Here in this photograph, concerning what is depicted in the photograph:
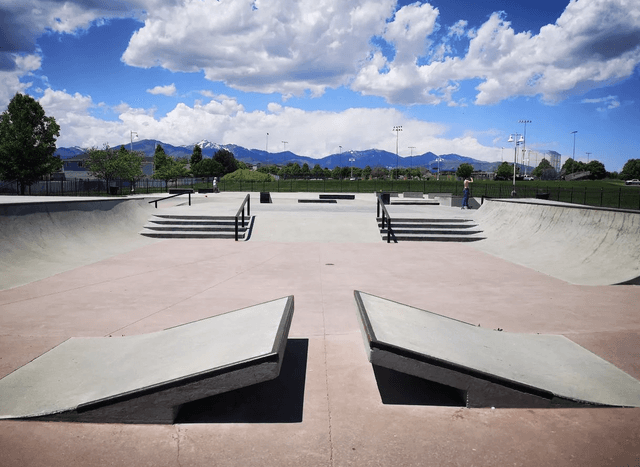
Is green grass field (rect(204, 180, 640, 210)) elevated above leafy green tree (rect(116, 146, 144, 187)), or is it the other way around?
leafy green tree (rect(116, 146, 144, 187))

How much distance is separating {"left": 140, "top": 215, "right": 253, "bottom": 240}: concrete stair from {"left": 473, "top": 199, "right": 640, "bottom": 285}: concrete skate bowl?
28.7 feet

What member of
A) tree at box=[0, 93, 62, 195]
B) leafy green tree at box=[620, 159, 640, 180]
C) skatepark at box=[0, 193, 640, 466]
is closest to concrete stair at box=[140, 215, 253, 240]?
skatepark at box=[0, 193, 640, 466]

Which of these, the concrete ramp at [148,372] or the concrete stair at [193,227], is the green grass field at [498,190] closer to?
the concrete stair at [193,227]

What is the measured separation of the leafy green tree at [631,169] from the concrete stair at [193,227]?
16969 centimetres

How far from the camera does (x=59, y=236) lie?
12.9 m

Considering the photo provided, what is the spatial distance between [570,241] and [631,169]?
557ft

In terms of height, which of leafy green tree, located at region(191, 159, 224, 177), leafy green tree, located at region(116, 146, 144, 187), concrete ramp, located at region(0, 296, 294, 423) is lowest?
concrete ramp, located at region(0, 296, 294, 423)

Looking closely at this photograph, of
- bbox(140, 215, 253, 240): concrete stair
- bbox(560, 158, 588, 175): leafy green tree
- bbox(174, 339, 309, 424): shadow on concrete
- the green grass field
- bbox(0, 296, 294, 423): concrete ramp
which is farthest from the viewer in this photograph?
bbox(560, 158, 588, 175): leafy green tree

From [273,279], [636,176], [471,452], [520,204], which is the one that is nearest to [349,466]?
[471,452]

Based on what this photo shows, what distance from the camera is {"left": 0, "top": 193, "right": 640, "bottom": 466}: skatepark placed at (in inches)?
136

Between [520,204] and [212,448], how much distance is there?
16316mm

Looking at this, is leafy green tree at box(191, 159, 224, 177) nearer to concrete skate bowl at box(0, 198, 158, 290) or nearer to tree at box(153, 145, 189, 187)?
tree at box(153, 145, 189, 187)

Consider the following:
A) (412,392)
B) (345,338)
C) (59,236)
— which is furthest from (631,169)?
(412,392)

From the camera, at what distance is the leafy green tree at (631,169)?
14750cm
